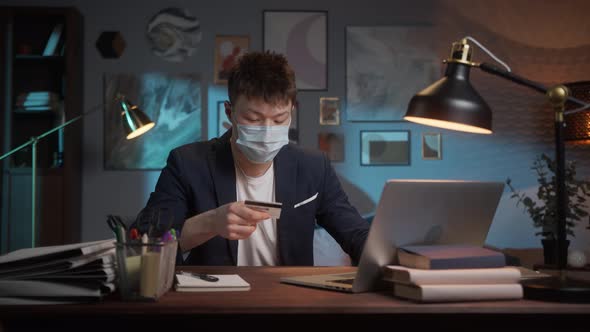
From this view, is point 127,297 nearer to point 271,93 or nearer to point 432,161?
point 271,93

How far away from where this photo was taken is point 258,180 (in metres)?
2.04

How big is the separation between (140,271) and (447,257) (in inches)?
20.6

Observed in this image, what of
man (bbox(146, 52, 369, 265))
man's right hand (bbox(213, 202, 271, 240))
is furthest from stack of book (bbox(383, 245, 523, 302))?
man (bbox(146, 52, 369, 265))

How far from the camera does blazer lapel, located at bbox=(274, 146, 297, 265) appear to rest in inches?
76.5

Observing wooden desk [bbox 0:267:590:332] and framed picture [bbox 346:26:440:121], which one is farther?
framed picture [bbox 346:26:440:121]

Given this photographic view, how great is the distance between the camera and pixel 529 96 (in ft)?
13.5

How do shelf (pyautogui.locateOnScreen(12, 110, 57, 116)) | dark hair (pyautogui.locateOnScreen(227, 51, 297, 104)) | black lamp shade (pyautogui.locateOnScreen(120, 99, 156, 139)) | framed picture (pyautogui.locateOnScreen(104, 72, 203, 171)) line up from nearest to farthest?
1. dark hair (pyautogui.locateOnScreen(227, 51, 297, 104))
2. black lamp shade (pyautogui.locateOnScreen(120, 99, 156, 139))
3. shelf (pyautogui.locateOnScreen(12, 110, 57, 116))
4. framed picture (pyautogui.locateOnScreen(104, 72, 203, 171))

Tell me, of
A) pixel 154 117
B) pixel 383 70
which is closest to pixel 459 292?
pixel 383 70

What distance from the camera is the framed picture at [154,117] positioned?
4.07 m

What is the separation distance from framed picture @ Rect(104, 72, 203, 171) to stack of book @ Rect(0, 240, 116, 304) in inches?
119

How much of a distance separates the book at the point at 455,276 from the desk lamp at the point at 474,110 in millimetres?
56

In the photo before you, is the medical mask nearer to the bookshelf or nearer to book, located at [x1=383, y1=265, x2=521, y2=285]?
book, located at [x1=383, y1=265, x2=521, y2=285]

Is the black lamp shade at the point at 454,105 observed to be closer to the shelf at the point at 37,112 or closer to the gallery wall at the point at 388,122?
the gallery wall at the point at 388,122

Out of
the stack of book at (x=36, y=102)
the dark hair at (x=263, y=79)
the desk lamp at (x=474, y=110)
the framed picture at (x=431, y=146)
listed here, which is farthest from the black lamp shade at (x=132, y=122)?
the desk lamp at (x=474, y=110)
